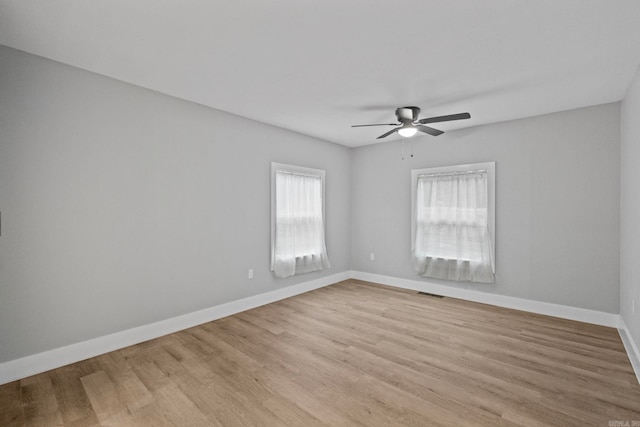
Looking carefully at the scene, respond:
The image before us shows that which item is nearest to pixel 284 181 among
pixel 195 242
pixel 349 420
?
pixel 195 242

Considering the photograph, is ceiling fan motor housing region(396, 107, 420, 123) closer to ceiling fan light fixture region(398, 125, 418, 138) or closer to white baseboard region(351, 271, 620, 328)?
ceiling fan light fixture region(398, 125, 418, 138)

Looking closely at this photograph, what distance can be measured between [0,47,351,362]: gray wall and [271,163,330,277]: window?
29cm

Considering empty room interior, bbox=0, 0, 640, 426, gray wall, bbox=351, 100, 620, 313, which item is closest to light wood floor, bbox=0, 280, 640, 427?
empty room interior, bbox=0, 0, 640, 426

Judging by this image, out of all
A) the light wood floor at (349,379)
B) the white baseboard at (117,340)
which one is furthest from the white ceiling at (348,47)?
the light wood floor at (349,379)

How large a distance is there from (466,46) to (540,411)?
8.65 ft

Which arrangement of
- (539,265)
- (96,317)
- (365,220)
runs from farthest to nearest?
1. (365,220)
2. (539,265)
3. (96,317)

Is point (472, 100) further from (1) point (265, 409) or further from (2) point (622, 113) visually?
(1) point (265, 409)

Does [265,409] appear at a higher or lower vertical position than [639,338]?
lower

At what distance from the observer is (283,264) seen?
14.8ft

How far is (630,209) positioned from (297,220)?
3.84 metres

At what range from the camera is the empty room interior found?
2.06 meters

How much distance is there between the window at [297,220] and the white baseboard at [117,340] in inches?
21.1

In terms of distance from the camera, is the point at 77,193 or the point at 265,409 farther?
the point at 77,193

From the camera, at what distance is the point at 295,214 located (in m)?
4.75
